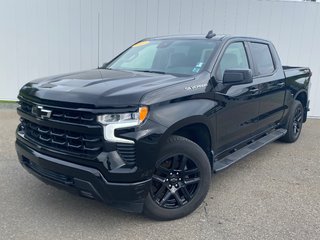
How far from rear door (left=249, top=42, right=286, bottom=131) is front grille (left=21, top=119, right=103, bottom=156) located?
2.55 meters

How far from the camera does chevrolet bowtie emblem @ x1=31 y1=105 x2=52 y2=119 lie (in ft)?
9.45

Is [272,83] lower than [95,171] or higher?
higher

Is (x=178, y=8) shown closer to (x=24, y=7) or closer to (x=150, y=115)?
(x=24, y=7)

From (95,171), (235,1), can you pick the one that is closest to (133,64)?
(95,171)

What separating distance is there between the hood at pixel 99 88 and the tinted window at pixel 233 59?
656 millimetres

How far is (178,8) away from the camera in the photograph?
748cm

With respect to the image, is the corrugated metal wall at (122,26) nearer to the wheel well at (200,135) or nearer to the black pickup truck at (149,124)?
the black pickup truck at (149,124)

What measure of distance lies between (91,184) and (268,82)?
3.06 m

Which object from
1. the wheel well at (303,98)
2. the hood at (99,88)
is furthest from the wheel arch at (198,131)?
the wheel well at (303,98)

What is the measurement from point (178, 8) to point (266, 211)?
5.54 meters

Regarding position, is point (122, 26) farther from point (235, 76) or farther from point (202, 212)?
point (202, 212)

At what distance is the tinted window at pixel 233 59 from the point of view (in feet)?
12.2

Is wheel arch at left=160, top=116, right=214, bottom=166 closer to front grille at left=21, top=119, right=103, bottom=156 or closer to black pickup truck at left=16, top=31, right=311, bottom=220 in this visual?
black pickup truck at left=16, top=31, right=311, bottom=220

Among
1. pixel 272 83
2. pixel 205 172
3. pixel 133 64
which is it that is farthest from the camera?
pixel 272 83
